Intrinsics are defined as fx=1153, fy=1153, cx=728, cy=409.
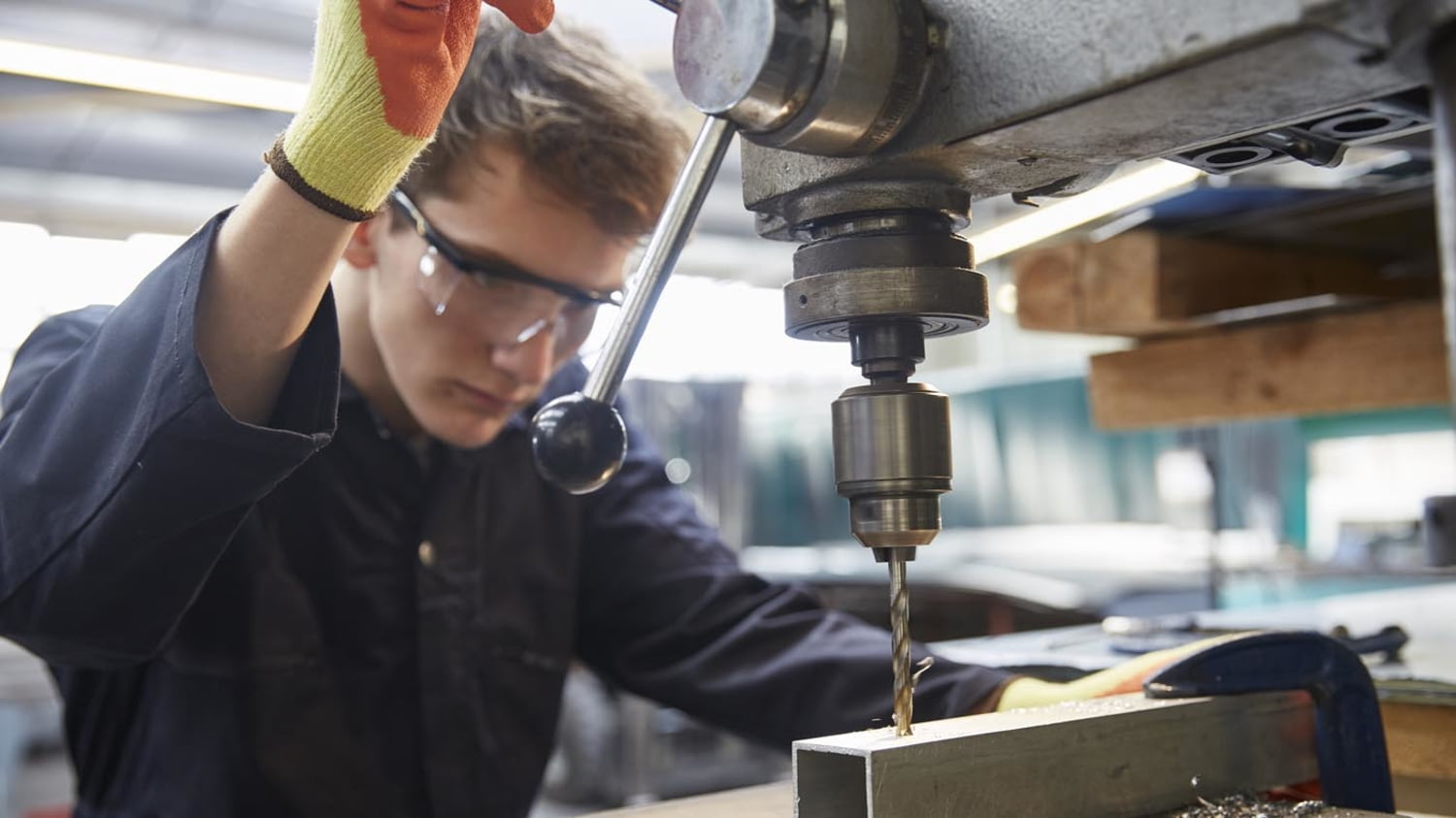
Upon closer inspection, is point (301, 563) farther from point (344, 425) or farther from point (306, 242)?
point (306, 242)

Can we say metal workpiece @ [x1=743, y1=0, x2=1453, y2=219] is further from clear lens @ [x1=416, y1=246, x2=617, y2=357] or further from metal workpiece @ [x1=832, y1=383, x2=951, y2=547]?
clear lens @ [x1=416, y1=246, x2=617, y2=357]

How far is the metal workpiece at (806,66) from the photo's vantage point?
63 centimetres

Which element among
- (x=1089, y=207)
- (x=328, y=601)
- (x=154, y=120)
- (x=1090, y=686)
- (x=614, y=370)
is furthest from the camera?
(x=154, y=120)

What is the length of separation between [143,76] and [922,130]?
4.15ft

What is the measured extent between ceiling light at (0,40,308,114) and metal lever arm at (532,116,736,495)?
0.94 m

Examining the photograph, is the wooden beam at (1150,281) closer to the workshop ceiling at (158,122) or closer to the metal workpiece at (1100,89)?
the metal workpiece at (1100,89)

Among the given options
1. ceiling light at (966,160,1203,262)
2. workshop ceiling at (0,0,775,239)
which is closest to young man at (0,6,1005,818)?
ceiling light at (966,160,1203,262)

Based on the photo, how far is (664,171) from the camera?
139 cm

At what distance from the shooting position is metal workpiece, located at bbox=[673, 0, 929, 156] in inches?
25.0

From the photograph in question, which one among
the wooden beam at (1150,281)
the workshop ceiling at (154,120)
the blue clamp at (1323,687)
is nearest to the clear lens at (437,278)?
the blue clamp at (1323,687)

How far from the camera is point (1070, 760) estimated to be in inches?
31.2

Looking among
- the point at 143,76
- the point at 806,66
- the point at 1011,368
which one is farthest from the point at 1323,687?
the point at 1011,368

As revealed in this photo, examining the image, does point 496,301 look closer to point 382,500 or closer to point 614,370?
point 382,500

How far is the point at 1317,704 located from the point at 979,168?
54cm
